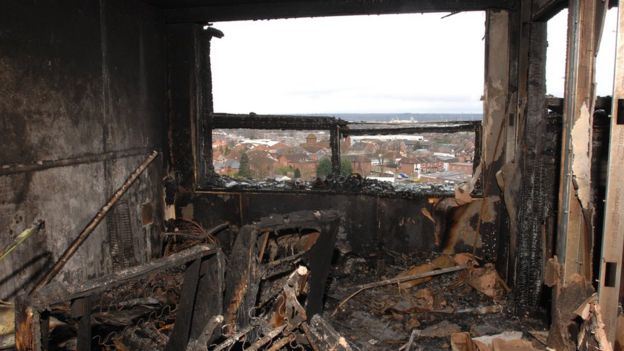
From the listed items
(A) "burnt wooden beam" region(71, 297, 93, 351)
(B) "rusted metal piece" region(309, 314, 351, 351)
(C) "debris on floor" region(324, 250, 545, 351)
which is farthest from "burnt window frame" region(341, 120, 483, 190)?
(A) "burnt wooden beam" region(71, 297, 93, 351)

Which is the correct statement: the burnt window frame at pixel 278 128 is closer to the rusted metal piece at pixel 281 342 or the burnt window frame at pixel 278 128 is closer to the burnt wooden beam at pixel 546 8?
the burnt wooden beam at pixel 546 8

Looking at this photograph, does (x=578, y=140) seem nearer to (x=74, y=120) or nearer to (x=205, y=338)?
(x=205, y=338)

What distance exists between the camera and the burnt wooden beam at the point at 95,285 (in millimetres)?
2328

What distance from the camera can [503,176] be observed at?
543cm

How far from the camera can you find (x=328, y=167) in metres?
6.63

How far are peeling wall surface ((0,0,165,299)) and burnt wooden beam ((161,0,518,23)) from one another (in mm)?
416

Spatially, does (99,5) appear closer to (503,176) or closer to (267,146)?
(267,146)

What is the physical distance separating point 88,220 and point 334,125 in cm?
329

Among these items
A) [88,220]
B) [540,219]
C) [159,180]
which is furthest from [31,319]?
[540,219]

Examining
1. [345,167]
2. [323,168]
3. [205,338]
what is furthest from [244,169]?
[205,338]

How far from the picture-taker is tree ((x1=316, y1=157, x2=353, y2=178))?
6586 millimetres

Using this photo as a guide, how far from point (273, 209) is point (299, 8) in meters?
2.69

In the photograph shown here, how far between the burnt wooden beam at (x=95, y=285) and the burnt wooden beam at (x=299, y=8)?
395cm

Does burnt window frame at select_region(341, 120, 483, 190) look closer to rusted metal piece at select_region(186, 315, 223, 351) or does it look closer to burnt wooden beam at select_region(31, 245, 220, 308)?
burnt wooden beam at select_region(31, 245, 220, 308)
